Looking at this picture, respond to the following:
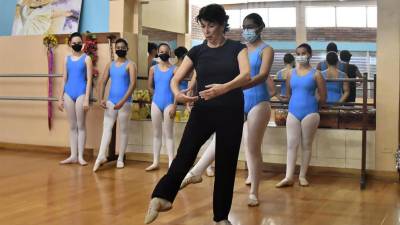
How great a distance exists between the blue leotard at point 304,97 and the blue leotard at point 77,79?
2462 millimetres

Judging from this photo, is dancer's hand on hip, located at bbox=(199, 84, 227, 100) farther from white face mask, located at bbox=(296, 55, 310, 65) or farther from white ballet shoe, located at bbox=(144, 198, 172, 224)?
white face mask, located at bbox=(296, 55, 310, 65)

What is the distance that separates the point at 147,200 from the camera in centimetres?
432

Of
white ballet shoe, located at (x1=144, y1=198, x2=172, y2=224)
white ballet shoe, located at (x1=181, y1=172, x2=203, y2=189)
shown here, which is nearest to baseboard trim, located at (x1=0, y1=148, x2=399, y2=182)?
white ballet shoe, located at (x1=181, y1=172, x2=203, y2=189)

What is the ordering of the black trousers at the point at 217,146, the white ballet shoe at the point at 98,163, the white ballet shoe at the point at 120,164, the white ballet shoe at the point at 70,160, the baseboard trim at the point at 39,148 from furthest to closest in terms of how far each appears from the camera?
the baseboard trim at the point at 39,148 < the white ballet shoe at the point at 70,160 < the white ballet shoe at the point at 120,164 < the white ballet shoe at the point at 98,163 < the black trousers at the point at 217,146

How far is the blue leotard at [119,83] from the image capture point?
609 cm

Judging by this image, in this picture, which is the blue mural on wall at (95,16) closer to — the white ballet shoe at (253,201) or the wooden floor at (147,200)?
the wooden floor at (147,200)

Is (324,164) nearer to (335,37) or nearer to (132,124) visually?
(132,124)

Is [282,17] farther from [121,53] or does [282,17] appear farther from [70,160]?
[70,160]

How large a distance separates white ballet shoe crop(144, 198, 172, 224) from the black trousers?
26 mm

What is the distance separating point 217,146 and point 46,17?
5839 millimetres

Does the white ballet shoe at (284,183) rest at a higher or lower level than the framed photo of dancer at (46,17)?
lower

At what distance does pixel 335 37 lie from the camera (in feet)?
27.4

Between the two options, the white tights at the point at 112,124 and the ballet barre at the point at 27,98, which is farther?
the ballet barre at the point at 27,98

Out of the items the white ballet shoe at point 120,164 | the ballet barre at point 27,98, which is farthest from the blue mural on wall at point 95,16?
the white ballet shoe at point 120,164
